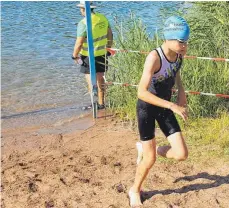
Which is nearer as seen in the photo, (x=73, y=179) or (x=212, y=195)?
(x=212, y=195)

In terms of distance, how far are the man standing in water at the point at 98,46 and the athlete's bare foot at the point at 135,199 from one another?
3158 mm

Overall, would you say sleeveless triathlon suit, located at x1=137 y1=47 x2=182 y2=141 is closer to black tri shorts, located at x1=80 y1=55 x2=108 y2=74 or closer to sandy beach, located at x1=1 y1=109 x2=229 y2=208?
sandy beach, located at x1=1 y1=109 x2=229 y2=208

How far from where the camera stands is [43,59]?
1152 cm

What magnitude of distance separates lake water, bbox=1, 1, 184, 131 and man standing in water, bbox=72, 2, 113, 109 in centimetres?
69

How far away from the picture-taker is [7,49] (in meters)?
12.4

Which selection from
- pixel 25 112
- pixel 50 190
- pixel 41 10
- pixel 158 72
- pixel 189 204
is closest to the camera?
pixel 158 72

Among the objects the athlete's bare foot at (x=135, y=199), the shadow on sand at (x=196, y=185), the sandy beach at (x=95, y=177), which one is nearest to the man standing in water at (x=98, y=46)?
the sandy beach at (x=95, y=177)

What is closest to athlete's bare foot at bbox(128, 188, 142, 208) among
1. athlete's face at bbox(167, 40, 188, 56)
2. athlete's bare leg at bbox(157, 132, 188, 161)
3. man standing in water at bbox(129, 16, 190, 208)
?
man standing in water at bbox(129, 16, 190, 208)

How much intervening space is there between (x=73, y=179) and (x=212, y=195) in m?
1.43

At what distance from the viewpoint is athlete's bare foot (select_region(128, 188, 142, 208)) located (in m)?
4.34

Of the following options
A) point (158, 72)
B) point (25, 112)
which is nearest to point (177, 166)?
point (158, 72)

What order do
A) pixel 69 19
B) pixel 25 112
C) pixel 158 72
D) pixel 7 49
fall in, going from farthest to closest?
pixel 69 19, pixel 7 49, pixel 25 112, pixel 158 72

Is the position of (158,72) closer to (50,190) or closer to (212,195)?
(212,195)

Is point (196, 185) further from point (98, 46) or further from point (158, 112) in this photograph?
point (98, 46)
